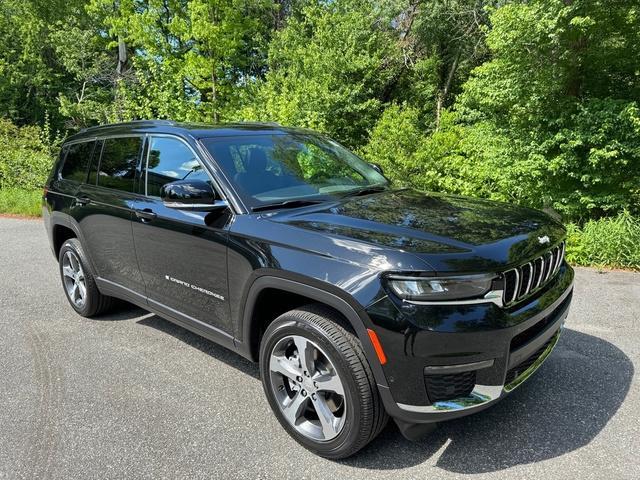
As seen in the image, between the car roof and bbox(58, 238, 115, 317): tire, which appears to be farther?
bbox(58, 238, 115, 317): tire

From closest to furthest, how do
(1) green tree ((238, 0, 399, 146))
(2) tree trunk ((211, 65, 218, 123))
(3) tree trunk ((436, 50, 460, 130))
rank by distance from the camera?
1. (1) green tree ((238, 0, 399, 146))
2. (2) tree trunk ((211, 65, 218, 123))
3. (3) tree trunk ((436, 50, 460, 130))

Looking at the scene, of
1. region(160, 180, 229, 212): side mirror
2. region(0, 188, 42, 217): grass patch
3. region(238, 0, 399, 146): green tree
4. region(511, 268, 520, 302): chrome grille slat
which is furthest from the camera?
region(238, 0, 399, 146): green tree

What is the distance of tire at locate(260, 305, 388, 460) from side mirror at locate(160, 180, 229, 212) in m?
0.87

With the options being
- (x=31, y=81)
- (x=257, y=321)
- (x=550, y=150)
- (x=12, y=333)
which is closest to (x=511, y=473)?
(x=257, y=321)

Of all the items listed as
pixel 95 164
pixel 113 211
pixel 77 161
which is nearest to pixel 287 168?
pixel 113 211

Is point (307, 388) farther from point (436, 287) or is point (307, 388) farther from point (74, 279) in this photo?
point (74, 279)

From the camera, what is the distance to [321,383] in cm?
257

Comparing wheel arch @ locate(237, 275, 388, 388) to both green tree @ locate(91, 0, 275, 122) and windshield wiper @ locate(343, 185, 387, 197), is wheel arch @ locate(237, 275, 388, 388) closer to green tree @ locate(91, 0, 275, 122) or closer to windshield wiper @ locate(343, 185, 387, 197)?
windshield wiper @ locate(343, 185, 387, 197)

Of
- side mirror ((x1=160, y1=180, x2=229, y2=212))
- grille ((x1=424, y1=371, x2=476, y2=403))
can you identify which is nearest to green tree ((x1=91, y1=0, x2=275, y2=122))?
side mirror ((x1=160, y1=180, x2=229, y2=212))

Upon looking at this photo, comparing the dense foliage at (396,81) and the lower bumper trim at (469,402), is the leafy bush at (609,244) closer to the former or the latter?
the dense foliage at (396,81)

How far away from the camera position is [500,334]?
2277 mm

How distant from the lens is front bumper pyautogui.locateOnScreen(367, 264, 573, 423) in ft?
7.23

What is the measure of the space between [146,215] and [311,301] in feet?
5.24

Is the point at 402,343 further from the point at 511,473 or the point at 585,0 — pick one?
the point at 585,0
